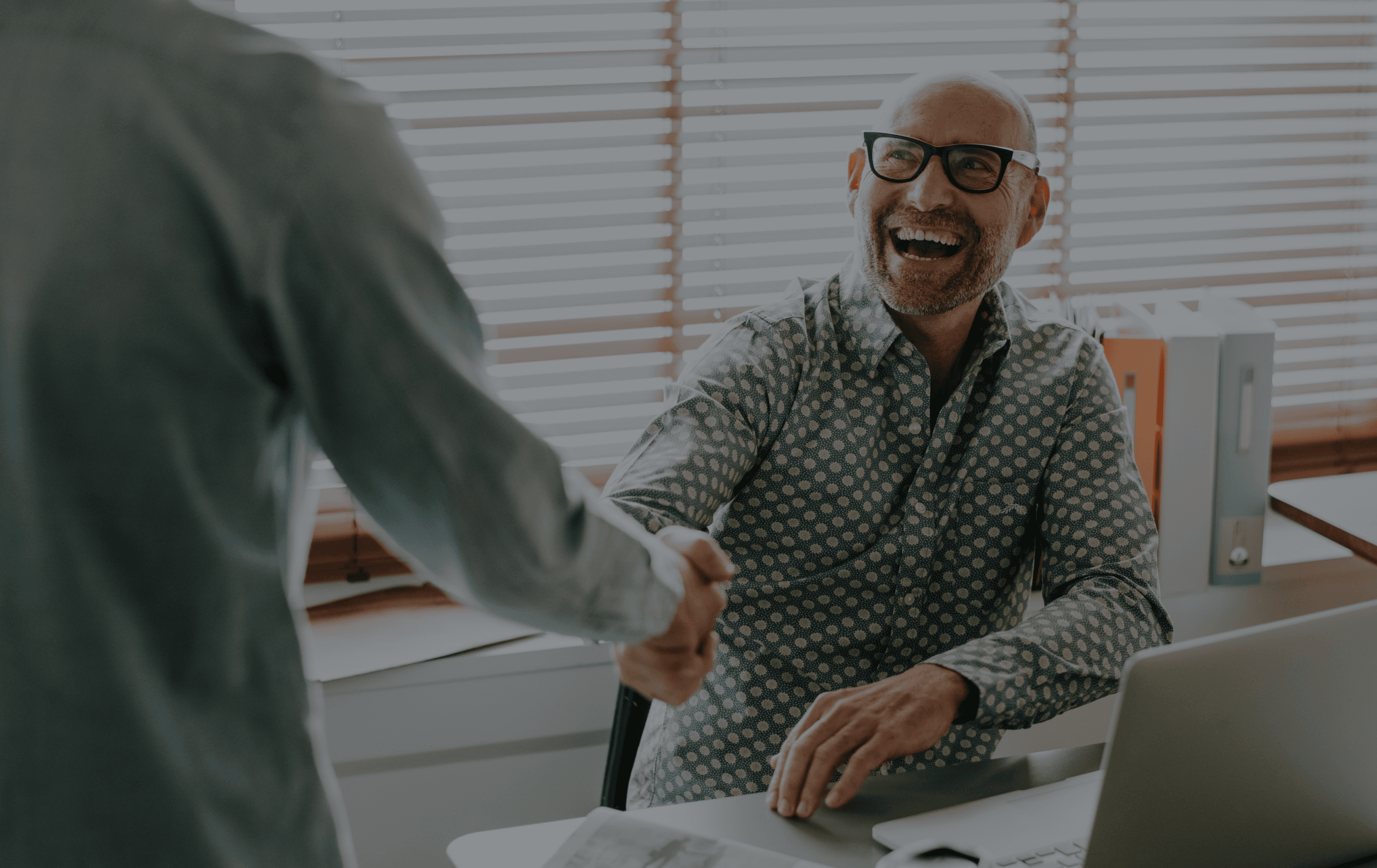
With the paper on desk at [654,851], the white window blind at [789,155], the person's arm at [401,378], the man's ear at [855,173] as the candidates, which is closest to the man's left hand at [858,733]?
the paper on desk at [654,851]

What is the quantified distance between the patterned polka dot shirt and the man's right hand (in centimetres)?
36

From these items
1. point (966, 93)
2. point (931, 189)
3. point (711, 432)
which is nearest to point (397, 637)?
point (711, 432)

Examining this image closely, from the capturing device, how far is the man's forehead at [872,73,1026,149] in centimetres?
161

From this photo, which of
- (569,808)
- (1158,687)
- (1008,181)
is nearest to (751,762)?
(569,808)

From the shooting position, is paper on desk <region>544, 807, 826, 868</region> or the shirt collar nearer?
paper on desk <region>544, 807, 826, 868</region>

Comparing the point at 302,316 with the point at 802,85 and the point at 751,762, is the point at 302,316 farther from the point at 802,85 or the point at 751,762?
the point at 802,85

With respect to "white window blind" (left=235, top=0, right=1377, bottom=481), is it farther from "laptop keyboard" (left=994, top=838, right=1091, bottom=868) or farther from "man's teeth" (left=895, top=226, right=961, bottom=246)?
"laptop keyboard" (left=994, top=838, right=1091, bottom=868)

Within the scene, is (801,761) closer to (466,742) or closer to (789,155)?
(466,742)

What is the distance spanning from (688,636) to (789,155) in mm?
1345

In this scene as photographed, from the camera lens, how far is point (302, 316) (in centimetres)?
53

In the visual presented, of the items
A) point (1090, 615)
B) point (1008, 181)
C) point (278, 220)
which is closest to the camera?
point (278, 220)

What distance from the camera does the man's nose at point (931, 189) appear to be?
161cm

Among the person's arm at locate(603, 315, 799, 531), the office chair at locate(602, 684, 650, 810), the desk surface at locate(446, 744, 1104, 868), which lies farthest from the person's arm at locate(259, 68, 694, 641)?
the office chair at locate(602, 684, 650, 810)

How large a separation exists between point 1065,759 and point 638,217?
1223 mm
